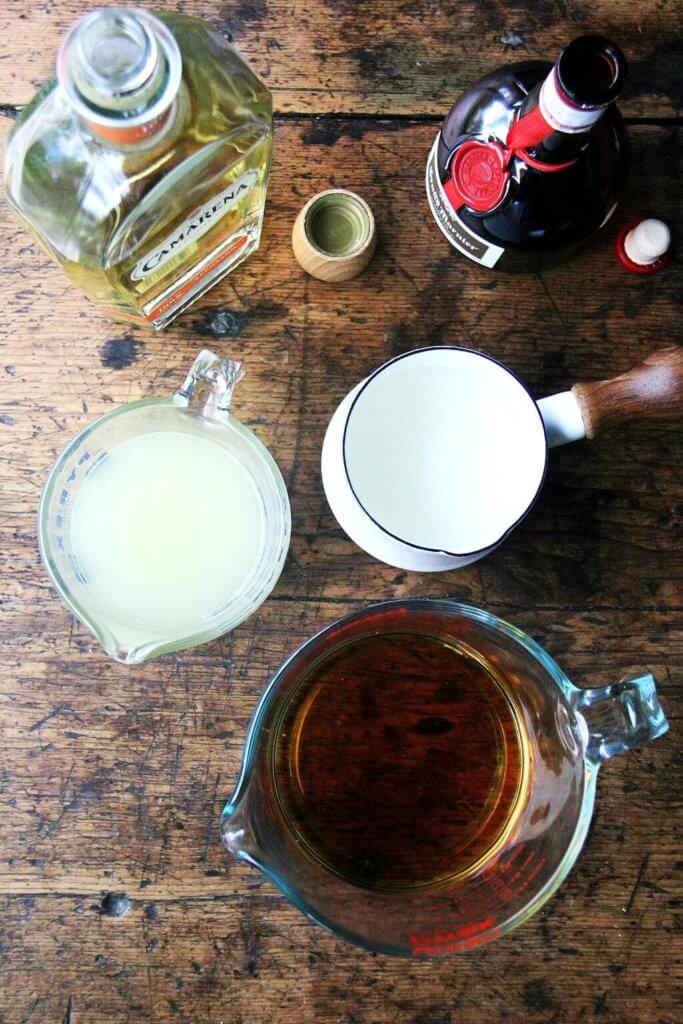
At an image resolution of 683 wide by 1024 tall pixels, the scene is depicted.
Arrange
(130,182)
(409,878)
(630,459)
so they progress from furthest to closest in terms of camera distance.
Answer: (630,459) → (409,878) → (130,182)

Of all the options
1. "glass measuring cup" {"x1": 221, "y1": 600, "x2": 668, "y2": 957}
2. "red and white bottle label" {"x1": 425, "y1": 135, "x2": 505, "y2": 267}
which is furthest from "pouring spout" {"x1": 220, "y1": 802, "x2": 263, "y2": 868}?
"red and white bottle label" {"x1": 425, "y1": 135, "x2": 505, "y2": 267}

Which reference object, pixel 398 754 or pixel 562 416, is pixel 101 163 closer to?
pixel 562 416

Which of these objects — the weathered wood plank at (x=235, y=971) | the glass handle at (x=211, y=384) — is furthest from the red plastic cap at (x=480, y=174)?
the weathered wood plank at (x=235, y=971)

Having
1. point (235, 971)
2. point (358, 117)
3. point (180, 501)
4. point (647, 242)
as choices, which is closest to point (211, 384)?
point (180, 501)

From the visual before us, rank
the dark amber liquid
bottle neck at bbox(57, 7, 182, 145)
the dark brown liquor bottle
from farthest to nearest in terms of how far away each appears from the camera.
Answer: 1. the dark amber liquid
2. the dark brown liquor bottle
3. bottle neck at bbox(57, 7, 182, 145)

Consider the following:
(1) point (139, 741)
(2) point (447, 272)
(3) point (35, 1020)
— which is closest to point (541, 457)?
(2) point (447, 272)

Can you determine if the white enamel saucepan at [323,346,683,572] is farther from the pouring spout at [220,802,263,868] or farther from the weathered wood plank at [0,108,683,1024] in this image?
the pouring spout at [220,802,263,868]

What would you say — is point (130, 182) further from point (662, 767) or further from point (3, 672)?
point (662, 767)
